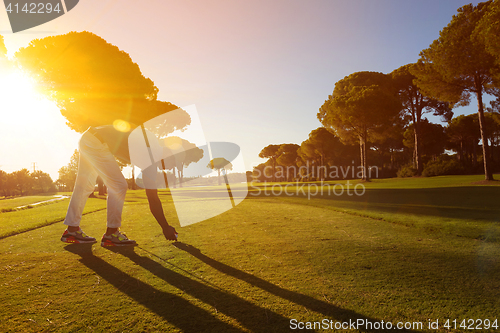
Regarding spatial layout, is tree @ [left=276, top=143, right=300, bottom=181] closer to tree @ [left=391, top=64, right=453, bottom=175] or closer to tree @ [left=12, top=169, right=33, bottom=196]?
tree @ [left=391, top=64, right=453, bottom=175]

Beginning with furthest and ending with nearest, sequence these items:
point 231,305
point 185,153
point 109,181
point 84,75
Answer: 1. point 185,153
2. point 84,75
3. point 109,181
4. point 231,305

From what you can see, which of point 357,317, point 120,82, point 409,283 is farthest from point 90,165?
point 120,82

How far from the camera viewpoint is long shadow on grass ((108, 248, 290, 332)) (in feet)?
4.62

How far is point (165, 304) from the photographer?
5.52 ft

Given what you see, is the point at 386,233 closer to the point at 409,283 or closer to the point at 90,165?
the point at 409,283

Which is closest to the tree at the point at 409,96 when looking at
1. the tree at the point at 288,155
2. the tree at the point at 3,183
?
the tree at the point at 288,155

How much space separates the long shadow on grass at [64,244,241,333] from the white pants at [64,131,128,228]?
40.6 inches

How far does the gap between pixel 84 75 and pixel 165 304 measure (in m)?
23.7

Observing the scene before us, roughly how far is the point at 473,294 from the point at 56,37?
1054 inches

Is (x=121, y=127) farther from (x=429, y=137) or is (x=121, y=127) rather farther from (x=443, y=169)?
(x=429, y=137)

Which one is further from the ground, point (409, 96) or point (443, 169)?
point (409, 96)

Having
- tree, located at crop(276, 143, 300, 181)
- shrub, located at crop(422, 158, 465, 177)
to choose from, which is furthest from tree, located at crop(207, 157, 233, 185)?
shrub, located at crop(422, 158, 465, 177)

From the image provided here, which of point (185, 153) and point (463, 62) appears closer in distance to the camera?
point (463, 62)

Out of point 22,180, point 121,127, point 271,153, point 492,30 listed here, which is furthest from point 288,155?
point 22,180
